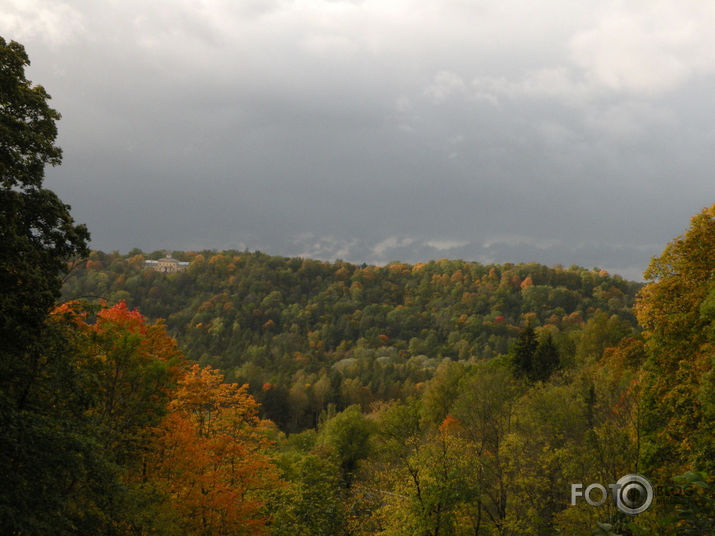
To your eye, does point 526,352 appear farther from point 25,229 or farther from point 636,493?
point 25,229

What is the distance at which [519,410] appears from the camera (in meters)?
36.3

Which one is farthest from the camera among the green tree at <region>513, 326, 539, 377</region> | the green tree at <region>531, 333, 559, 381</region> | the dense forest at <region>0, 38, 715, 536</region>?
the green tree at <region>513, 326, 539, 377</region>

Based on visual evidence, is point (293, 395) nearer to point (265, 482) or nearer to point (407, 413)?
point (407, 413)

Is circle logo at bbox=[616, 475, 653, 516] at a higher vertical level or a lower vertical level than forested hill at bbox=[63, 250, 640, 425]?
lower

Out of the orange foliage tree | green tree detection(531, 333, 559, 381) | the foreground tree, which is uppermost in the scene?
the foreground tree

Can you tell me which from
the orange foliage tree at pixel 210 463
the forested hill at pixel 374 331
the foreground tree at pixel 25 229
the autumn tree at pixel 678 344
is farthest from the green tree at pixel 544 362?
the forested hill at pixel 374 331

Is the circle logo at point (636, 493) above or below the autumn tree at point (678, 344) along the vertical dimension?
below

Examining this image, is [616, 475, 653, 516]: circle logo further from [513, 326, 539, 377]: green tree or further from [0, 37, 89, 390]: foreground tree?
[513, 326, 539, 377]: green tree

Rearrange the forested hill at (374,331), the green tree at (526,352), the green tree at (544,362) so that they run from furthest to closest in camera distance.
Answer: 1. the forested hill at (374,331)
2. the green tree at (526,352)
3. the green tree at (544,362)

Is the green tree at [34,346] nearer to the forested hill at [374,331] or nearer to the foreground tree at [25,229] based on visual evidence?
the foreground tree at [25,229]

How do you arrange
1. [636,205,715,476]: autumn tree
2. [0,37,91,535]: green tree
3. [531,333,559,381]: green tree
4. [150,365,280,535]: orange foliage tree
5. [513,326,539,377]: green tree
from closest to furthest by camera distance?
[0,37,91,535]: green tree < [636,205,715,476]: autumn tree < [150,365,280,535]: orange foliage tree < [531,333,559,381]: green tree < [513,326,539,377]: green tree

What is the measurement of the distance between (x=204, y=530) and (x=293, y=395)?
7447cm

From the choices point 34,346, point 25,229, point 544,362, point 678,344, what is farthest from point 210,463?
point 544,362

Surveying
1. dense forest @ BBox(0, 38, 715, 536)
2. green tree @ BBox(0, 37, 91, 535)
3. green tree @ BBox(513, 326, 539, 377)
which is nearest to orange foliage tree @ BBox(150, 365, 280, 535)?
dense forest @ BBox(0, 38, 715, 536)
